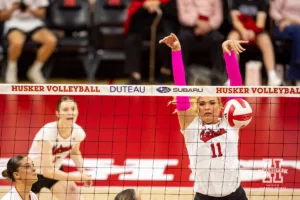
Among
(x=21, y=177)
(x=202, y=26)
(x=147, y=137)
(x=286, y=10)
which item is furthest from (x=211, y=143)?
(x=286, y=10)

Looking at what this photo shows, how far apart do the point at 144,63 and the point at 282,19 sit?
2.71 m

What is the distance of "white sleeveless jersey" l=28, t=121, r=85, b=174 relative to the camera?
616 centimetres

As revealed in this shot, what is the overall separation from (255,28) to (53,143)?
6055mm

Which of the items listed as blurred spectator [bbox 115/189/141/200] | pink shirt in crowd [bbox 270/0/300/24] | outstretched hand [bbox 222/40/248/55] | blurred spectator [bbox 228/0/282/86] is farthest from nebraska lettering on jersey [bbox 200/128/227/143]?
pink shirt in crowd [bbox 270/0/300/24]

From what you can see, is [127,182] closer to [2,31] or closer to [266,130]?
[266,130]

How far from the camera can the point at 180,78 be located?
5395 mm

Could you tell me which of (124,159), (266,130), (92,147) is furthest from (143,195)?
(266,130)

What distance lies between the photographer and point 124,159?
7.96 meters

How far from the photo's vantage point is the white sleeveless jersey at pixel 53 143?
A: 616 centimetres

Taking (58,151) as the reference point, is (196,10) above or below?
above

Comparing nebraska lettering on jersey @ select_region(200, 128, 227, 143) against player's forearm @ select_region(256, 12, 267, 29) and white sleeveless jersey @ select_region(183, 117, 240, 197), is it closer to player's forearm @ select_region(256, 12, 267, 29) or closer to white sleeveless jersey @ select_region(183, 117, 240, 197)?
white sleeveless jersey @ select_region(183, 117, 240, 197)

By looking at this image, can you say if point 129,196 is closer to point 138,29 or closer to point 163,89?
point 163,89

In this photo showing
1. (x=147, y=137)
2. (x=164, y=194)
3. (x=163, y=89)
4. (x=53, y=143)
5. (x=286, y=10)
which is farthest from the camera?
(x=286, y=10)

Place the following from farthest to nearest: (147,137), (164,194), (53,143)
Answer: (147,137) → (164,194) → (53,143)
